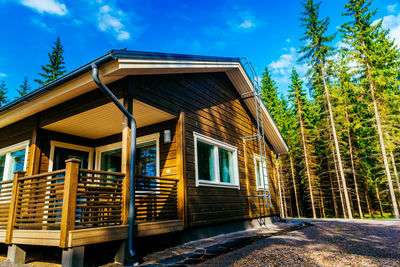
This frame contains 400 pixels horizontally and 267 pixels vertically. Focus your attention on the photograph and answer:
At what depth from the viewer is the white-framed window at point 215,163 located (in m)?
6.25

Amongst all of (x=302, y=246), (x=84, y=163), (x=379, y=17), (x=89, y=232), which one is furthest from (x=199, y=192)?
(x=379, y=17)

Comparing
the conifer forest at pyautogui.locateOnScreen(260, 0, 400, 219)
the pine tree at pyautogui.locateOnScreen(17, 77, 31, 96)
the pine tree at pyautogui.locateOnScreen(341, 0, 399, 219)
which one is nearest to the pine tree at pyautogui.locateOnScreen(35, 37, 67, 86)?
the pine tree at pyautogui.locateOnScreen(17, 77, 31, 96)

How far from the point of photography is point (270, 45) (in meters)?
18.3

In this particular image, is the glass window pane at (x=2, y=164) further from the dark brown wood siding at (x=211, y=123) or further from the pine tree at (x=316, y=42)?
the pine tree at (x=316, y=42)

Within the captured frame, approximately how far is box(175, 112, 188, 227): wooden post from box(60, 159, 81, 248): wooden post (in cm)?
237

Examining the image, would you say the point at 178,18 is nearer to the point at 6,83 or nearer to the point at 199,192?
the point at 199,192

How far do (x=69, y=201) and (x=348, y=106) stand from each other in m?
20.3

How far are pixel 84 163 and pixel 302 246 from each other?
5.91 metres

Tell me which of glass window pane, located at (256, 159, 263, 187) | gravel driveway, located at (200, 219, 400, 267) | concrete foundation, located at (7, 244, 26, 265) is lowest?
gravel driveway, located at (200, 219, 400, 267)

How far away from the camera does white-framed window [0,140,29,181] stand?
6.51m

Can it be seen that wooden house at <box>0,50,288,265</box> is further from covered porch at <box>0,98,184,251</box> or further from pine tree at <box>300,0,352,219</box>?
pine tree at <box>300,0,352,219</box>

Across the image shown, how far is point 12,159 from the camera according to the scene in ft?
22.5

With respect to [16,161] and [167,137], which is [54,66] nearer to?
[16,161]

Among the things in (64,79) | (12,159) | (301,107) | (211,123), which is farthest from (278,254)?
(301,107)
